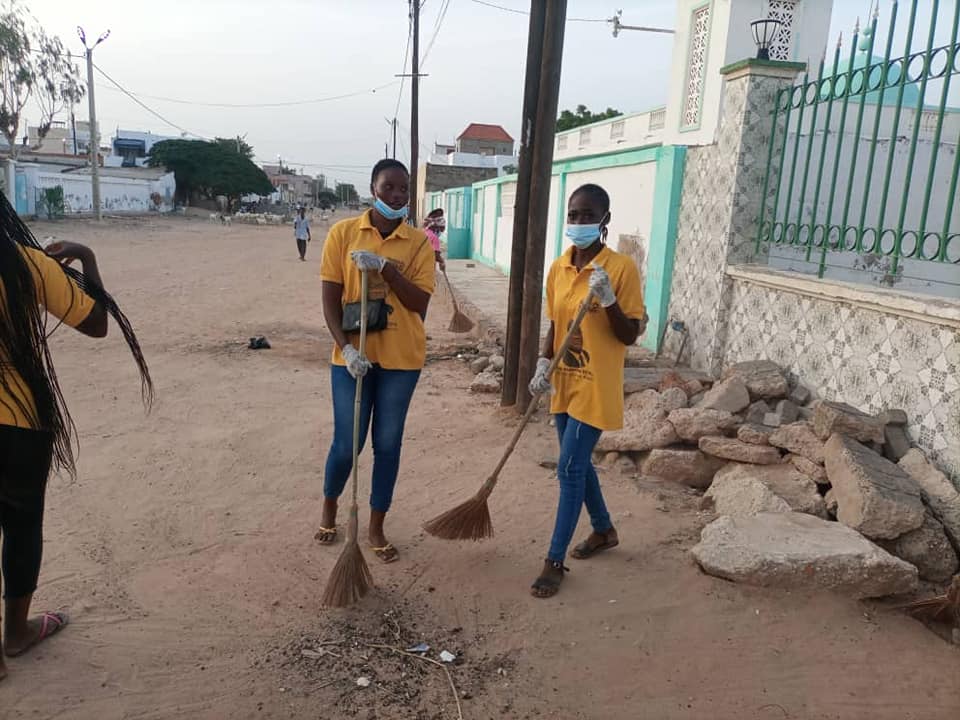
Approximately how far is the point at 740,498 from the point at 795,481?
1.06 feet

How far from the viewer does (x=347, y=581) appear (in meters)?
2.97

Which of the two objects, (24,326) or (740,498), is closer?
(24,326)

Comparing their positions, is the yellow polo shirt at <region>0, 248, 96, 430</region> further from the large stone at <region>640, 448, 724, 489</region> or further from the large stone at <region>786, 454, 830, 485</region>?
the large stone at <region>786, 454, 830, 485</region>

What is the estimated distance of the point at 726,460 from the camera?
4.34m

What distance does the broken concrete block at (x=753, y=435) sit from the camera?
13.9ft

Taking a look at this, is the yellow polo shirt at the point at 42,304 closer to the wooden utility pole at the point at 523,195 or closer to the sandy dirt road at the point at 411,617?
the sandy dirt road at the point at 411,617

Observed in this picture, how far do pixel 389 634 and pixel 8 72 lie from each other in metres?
44.5

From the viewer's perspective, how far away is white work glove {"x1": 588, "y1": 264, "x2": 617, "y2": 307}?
281 cm

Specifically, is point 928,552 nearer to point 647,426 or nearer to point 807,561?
point 807,561

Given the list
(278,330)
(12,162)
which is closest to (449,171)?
(12,162)

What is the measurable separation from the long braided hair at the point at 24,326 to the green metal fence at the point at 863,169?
3939mm

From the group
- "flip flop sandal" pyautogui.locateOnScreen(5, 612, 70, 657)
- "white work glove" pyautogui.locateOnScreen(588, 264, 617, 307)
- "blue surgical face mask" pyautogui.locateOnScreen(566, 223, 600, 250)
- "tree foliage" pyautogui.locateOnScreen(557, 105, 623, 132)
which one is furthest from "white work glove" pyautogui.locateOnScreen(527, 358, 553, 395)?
"tree foliage" pyautogui.locateOnScreen(557, 105, 623, 132)

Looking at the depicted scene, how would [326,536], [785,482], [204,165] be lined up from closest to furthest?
1. [326,536]
2. [785,482]
3. [204,165]

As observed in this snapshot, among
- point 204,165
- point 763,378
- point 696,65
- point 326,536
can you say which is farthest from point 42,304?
point 204,165
